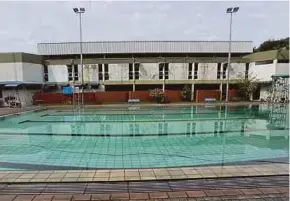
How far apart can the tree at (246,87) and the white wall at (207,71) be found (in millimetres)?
2959

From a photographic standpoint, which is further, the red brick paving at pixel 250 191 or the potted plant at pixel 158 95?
the potted plant at pixel 158 95

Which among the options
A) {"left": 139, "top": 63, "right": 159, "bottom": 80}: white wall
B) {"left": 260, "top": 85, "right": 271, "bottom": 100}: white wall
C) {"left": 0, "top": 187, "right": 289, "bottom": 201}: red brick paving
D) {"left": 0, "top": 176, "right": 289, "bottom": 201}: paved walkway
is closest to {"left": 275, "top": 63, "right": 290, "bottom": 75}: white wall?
{"left": 260, "top": 85, "right": 271, "bottom": 100}: white wall

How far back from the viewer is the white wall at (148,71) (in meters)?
26.2

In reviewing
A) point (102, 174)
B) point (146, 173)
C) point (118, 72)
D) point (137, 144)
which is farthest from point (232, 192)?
point (118, 72)

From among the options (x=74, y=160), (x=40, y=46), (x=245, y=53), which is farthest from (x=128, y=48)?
(x=74, y=160)

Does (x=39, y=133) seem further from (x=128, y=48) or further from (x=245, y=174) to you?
(x=128, y=48)

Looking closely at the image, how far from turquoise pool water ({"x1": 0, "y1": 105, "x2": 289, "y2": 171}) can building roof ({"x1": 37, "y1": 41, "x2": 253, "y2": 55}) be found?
18.7 meters

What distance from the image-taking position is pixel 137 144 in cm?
832

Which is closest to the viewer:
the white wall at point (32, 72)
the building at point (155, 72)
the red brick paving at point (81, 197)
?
the red brick paving at point (81, 197)

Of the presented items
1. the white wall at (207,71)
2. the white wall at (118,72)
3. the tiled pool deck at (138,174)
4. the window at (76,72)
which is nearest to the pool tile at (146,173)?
the tiled pool deck at (138,174)

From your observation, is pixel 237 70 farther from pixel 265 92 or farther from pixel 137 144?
pixel 137 144

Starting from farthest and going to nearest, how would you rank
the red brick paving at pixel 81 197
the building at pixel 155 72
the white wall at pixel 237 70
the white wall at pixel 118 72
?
1. the white wall at pixel 237 70
2. the white wall at pixel 118 72
3. the building at pixel 155 72
4. the red brick paving at pixel 81 197

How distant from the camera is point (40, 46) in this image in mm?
30156

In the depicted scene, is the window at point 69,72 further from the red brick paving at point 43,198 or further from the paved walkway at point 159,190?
the red brick paving at point 43,198
